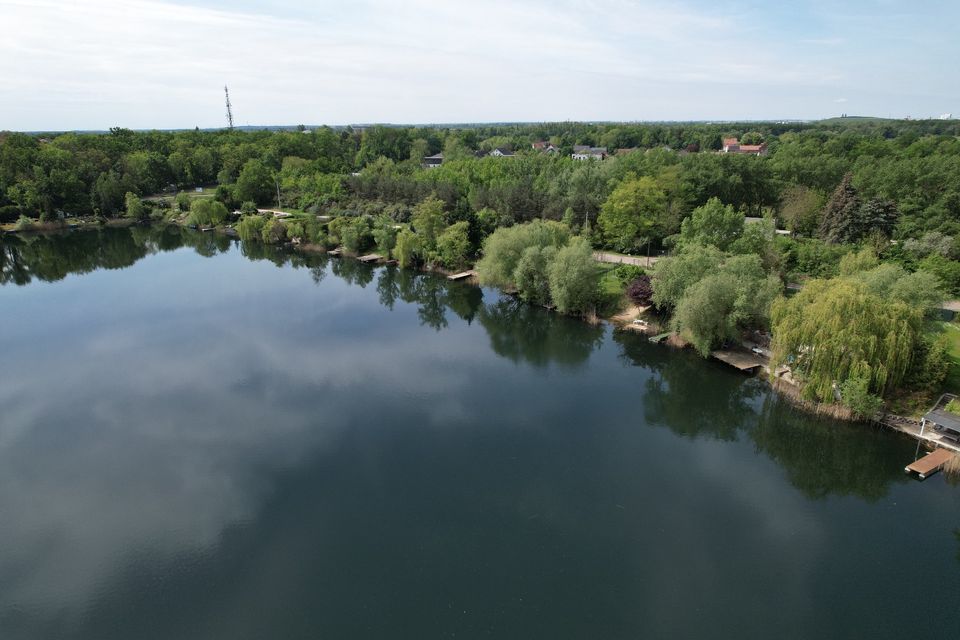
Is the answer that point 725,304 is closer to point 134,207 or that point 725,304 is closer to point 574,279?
point 574,279

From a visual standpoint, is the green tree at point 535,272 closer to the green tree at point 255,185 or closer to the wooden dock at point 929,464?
the wooden dock at point 929,464

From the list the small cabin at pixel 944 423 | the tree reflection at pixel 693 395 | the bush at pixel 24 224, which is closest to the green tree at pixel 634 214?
the tree reflection at pixel 693 395

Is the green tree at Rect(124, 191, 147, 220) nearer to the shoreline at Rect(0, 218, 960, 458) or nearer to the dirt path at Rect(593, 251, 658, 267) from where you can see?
the shoreline at Rect(0, 218, 960, 458)

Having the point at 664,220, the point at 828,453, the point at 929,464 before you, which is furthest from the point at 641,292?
the point at 929,464

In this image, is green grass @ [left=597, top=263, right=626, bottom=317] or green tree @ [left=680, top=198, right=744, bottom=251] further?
green tree @ [left=680, top=198, right=744, bottom=251]

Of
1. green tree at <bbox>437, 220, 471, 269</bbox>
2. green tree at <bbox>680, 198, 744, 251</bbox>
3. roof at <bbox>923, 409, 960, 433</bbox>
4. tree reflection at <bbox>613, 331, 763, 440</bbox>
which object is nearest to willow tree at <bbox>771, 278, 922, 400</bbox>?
roof at <bbox>923, 409, 960, 433</bbox>
